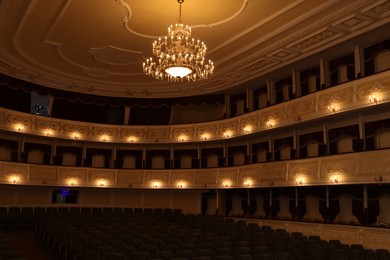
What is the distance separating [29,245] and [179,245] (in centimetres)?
550

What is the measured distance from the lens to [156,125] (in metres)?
18.7

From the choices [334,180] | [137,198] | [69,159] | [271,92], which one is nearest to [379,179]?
[334,180]

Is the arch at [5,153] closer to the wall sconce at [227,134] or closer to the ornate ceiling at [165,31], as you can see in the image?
the ornate ceiling at [165,31]

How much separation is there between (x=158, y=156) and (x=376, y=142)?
34.7ft

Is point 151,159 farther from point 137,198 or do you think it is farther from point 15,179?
point 15,179

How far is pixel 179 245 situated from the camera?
8086 mm

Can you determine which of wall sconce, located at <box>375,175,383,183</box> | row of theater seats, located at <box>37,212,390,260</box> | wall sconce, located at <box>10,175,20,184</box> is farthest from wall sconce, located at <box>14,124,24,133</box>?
wall sconce, located at <box>375,175,383,183</box>

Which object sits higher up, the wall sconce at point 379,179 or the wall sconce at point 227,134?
the wall sconce at point 227,134

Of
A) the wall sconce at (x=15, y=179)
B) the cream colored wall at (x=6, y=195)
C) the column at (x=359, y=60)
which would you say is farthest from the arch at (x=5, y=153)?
the column at (x=359, y=60)

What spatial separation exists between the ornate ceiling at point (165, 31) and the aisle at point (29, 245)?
6397mm

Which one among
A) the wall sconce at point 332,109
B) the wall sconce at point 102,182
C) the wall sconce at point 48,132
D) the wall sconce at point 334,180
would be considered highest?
the wall sconce at point 332,109

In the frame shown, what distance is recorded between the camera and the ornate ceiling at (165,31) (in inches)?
400

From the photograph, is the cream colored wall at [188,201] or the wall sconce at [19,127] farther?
the cream colored wall at [188,201]

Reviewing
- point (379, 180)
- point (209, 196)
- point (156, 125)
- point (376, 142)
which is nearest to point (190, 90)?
point (156, 125)
